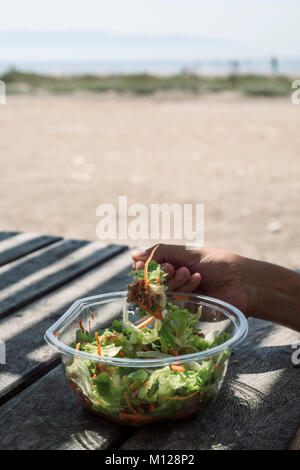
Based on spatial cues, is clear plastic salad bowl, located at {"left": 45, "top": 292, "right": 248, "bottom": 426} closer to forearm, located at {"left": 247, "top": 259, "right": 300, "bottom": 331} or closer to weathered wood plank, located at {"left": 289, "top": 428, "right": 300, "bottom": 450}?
weathered wood plank, located at {"left": 289, "top": 428, "right": 300, "bottom": 450}

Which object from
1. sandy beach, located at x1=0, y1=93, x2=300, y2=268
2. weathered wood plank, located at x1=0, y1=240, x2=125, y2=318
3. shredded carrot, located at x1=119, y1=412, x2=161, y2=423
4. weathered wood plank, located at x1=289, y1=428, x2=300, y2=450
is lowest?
sandy beach, located at x1=0, y1=93, x2=300, y2=268

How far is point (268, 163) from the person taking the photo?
27.1ft

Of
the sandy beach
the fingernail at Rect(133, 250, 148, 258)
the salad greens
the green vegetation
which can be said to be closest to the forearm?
the fingernail at Rect(133, 250, 148, 258)

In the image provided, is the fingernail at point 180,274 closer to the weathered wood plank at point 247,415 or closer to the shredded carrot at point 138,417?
the weathered wood plank at point 247,415

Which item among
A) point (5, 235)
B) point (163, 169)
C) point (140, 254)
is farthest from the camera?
point (163, 169)

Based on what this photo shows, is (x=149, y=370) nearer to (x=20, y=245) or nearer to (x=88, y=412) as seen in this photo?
(x=88, y=412)

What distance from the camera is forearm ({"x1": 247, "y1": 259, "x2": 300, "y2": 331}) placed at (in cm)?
162

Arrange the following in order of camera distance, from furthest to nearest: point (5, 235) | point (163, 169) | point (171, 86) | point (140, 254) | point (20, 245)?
point (171, 86) < point (163, 169) < point (5, 235) < point (20, 245) < point (140, 254)

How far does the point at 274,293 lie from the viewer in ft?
5.51

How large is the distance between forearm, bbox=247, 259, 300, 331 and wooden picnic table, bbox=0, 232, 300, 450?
0.04 meters

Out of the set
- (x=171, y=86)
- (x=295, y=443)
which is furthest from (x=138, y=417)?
(x=171, y=86)

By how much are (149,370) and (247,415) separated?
0.72ft
